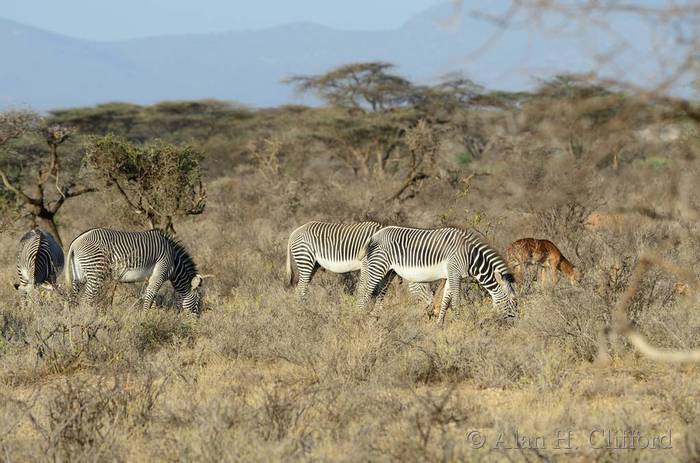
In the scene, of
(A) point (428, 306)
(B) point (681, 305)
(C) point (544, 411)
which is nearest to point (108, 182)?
(A) point (428, 306)

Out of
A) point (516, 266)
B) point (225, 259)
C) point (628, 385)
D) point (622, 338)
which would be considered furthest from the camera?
point (225, 259)

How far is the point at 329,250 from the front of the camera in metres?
9.90

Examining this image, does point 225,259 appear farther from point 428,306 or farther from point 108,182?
point 428,306

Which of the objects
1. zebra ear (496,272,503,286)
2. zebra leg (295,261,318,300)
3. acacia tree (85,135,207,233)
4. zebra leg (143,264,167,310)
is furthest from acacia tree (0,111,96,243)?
zebra ear (496,272,503,286)

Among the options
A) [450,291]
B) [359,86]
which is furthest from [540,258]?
[359,86]

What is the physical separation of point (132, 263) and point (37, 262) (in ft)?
3.10

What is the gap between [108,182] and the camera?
12.4 metres

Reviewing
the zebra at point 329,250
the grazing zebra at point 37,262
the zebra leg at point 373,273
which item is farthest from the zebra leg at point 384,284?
the grazing zebra at point 37,262

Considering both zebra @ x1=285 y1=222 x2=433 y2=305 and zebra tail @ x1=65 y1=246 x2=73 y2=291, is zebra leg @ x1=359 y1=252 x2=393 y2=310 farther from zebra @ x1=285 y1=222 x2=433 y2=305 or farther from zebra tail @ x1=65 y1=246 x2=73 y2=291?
zebra tail @ x1=65 y1=246 x2=73 y2=291

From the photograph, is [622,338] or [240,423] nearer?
[240,423]

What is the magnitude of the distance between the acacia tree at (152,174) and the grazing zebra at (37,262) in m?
2.50

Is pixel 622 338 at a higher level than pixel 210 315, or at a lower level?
higher

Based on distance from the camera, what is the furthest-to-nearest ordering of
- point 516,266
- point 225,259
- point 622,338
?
point 225,259
point 516,266
point 622,338

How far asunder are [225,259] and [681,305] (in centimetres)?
579
